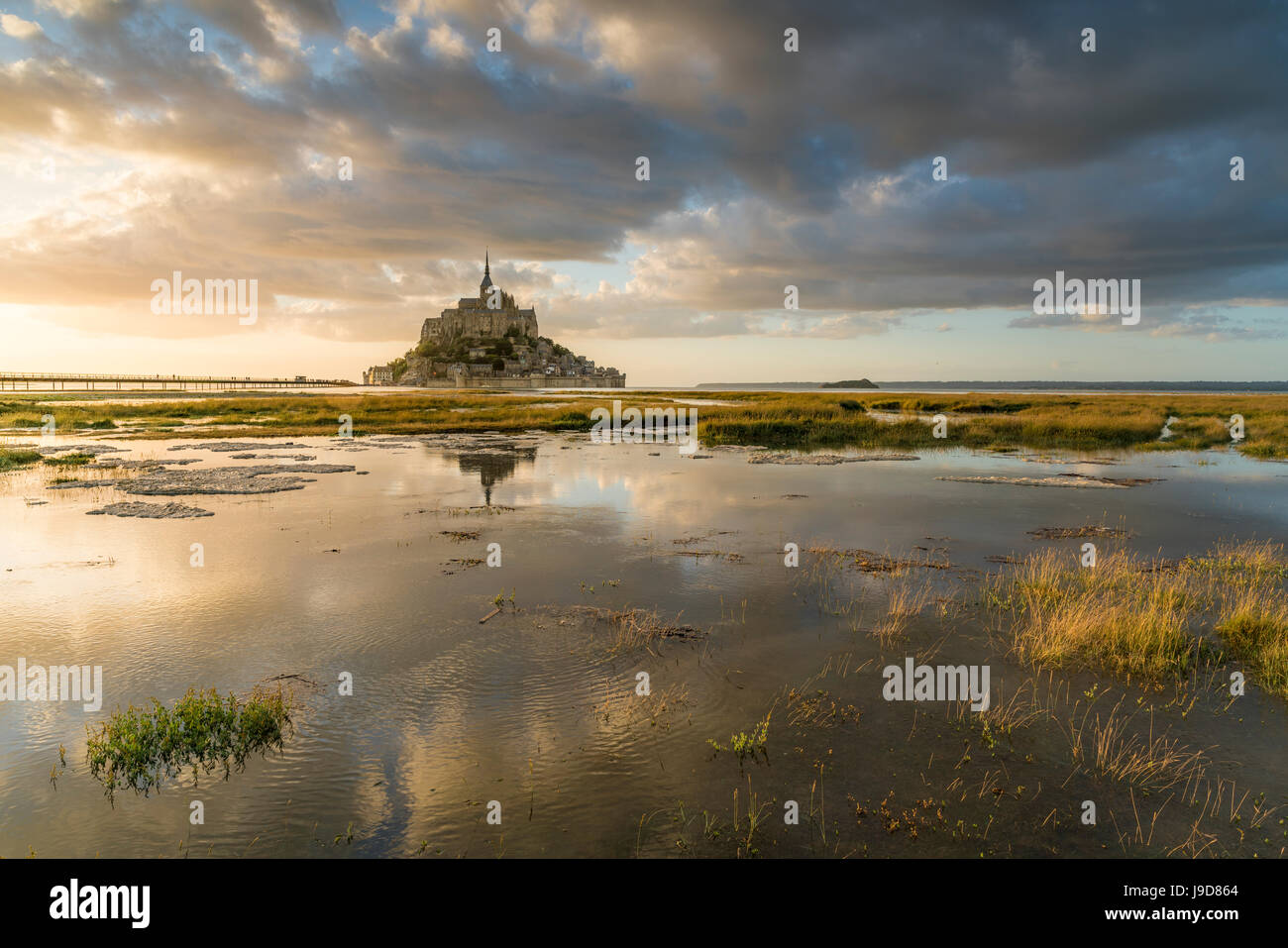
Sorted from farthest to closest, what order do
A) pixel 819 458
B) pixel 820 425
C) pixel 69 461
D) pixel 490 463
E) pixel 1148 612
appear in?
pixel 820 425 → pixel 819 458 → pixel 490 463 → pixel 69 461 → pixel 1148 612

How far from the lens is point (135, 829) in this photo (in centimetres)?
652

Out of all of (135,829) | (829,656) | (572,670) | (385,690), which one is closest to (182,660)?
(385,690)

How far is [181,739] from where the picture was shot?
8.07 meters

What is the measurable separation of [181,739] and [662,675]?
6371mm

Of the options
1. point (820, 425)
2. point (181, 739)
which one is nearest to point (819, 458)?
point (820, 425)

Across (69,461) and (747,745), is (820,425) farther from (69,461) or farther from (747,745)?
(747,745)

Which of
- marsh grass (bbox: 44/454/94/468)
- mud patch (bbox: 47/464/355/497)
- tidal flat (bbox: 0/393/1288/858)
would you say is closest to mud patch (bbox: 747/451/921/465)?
tidal flat (bbox: 0/393/1288/858)

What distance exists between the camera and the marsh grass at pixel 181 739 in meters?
7.56

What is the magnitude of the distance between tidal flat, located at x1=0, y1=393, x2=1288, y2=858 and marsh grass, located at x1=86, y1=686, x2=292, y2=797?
194 mm

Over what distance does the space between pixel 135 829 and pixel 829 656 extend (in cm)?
940

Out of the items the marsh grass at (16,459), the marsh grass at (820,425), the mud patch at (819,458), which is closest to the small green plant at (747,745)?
the mud patch at (819,458)

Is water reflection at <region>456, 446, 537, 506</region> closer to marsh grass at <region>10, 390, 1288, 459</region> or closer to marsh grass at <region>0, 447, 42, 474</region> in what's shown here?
marsh grass at <region>10, 390, 1288, 459</region>
